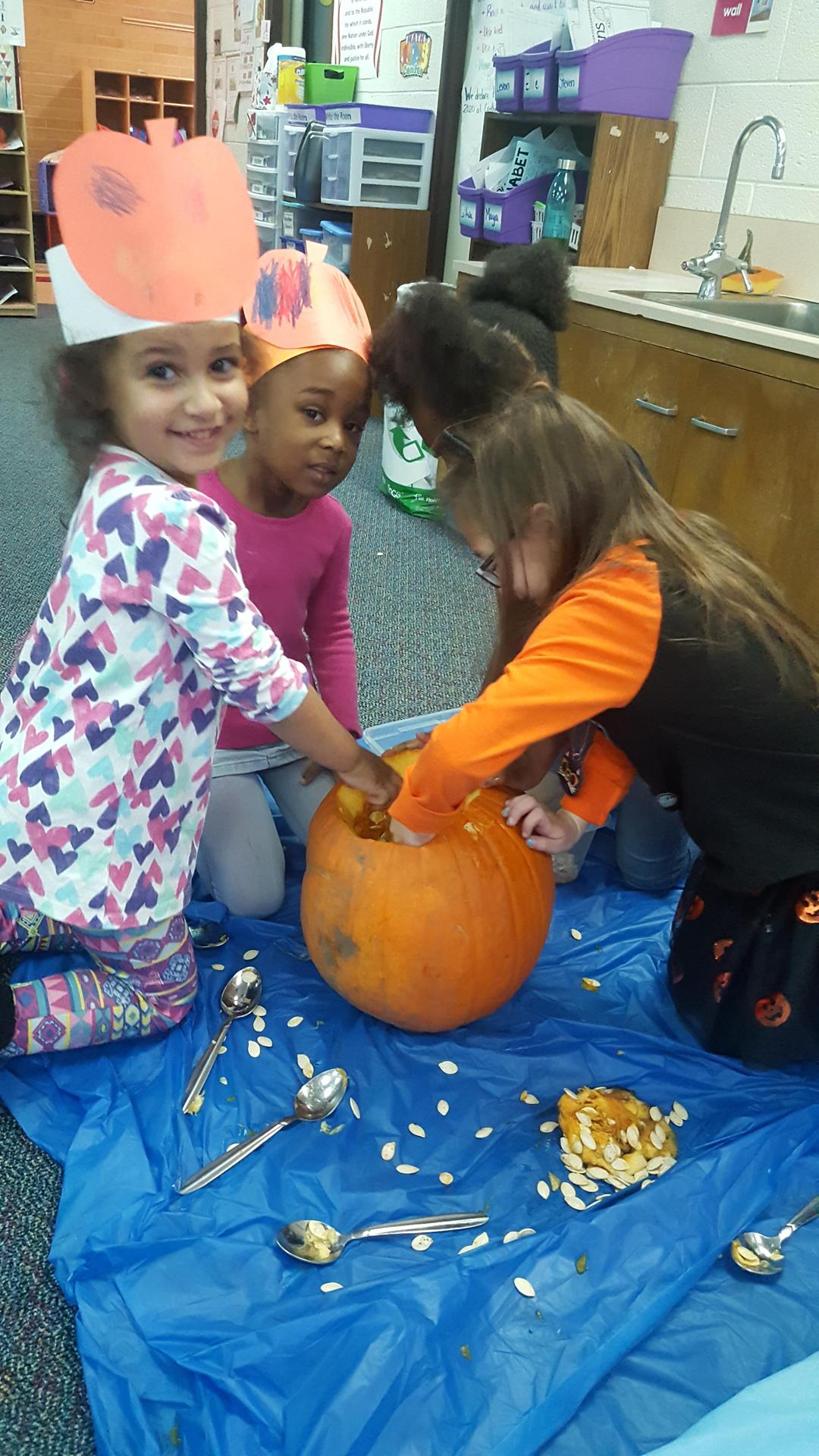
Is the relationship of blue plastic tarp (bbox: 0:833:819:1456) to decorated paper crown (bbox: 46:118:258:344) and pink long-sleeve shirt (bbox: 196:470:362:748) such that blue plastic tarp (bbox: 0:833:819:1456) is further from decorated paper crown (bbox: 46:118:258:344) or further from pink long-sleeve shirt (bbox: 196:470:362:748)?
decorated paper crown (bbox: 46:118:258:344)

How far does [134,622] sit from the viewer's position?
3.30 ft

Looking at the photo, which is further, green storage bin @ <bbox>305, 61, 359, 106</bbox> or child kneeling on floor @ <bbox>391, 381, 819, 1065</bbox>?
green storage bin @ <bbox>305, 61, 359, 106</bbox>

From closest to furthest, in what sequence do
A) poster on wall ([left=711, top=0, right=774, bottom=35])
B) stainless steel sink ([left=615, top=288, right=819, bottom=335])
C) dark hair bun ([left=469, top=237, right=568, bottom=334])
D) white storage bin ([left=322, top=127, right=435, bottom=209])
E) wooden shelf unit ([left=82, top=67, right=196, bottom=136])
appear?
1. dark hair bun ([left=469, top=237, right=568, bottom=334])
2. stainless steel sink ([left=615, top=288, right=819, bottom=335])
3. poster on wall ([left=711, top=0, right=774, bottom=35])
4. white storage bin ([left=322, top=127, right=435, bottom=209])
5. wooden shelf unit ([left=82, top=67, right=196, bottom=136])

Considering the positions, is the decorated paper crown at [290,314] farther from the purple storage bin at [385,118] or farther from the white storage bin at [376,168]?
the purple storage bin at [385,118]

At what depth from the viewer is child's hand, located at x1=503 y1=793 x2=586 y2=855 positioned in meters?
1.18

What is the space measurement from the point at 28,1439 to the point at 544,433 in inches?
39.2

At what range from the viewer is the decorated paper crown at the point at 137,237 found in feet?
3.01

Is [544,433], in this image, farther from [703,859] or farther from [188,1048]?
[188,1048]

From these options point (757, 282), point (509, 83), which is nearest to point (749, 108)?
point (757, 282)

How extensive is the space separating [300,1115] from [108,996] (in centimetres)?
26

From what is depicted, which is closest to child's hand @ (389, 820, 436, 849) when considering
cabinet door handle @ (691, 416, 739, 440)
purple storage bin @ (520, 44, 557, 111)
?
cabinet door handle @ (691, 416, 739, 440)

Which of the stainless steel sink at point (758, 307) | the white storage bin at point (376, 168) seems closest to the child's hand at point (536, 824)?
the stainless steel sink at point (758, 307)

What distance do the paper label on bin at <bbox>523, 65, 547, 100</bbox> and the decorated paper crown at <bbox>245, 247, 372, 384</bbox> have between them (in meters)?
2.06

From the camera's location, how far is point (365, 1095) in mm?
1140
